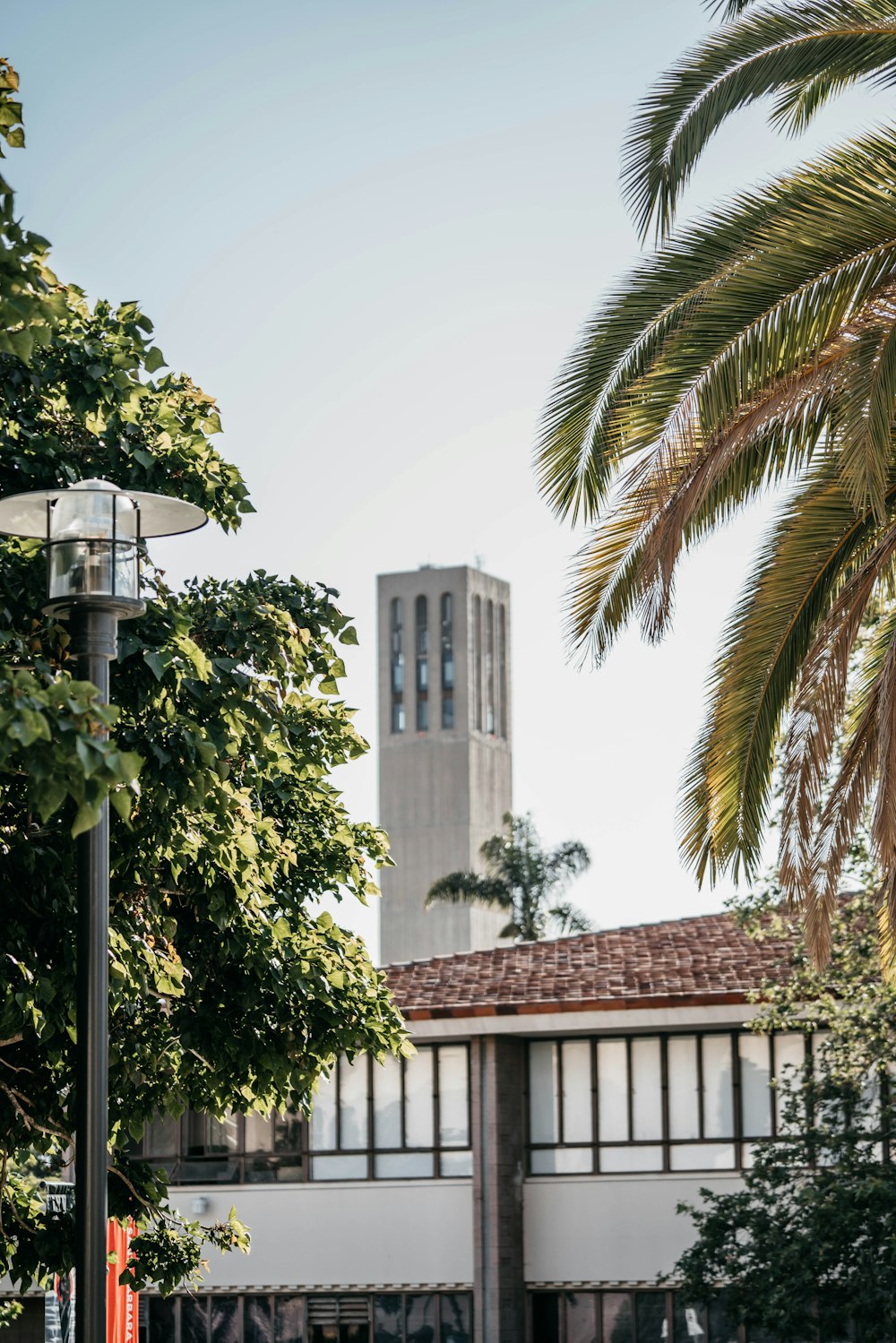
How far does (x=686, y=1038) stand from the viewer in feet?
90.0

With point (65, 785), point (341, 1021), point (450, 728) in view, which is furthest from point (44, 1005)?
point (450, 728)

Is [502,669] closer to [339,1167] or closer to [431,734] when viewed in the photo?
[431,734]

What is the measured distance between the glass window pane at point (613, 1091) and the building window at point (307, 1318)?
3.18 metres

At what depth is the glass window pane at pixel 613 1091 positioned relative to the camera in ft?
90.6

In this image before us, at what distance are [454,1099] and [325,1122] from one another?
2.33m

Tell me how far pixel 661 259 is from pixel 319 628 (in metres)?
3.07

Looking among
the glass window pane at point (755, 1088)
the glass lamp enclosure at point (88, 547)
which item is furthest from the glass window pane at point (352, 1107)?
the glass lamp enclosure at point (88, 547)

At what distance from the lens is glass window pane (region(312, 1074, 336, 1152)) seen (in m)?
29.3

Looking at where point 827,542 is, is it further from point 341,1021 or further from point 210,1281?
point 210,1281

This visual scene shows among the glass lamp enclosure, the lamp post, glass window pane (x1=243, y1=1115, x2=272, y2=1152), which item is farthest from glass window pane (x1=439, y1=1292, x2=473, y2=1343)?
the glass lamp enclosure

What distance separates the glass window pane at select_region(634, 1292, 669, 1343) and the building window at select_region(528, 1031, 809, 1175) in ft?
5.84

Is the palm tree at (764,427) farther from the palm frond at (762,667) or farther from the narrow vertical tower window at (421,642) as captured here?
the narrow vertical tower window at (421,642)

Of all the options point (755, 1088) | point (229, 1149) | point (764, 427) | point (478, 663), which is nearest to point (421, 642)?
point (478, 663)

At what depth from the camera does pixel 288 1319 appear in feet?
93.9
